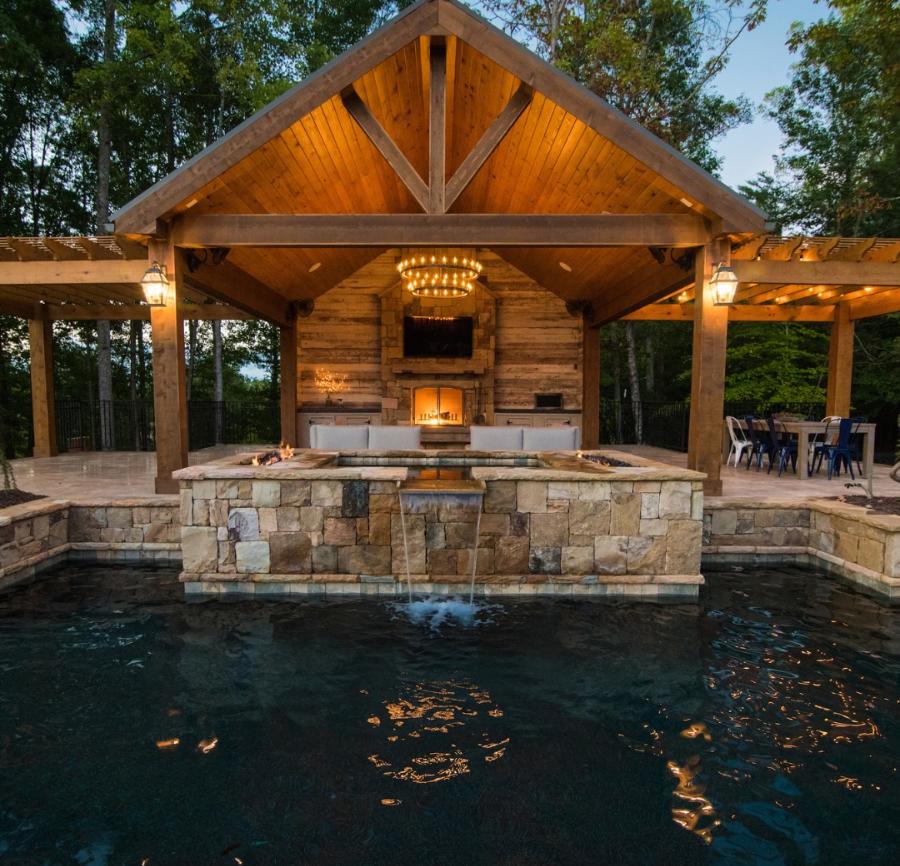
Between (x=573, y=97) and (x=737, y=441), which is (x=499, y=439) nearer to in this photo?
(x=573, y=97)

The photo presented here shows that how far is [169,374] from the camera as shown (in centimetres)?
579

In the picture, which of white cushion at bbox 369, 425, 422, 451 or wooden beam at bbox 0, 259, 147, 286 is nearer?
wooden beam at bbox 0, 259, 147, 286

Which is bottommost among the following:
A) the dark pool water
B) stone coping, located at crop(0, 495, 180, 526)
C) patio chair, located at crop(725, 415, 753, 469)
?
the dark pool water

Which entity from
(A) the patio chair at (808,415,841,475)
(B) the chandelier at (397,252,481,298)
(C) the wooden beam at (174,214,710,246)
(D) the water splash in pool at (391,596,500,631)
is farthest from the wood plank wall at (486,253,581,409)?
(D) the water splash in pool at (391,596,500,631)

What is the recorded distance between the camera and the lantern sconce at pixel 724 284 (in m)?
5.41

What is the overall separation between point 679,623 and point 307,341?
358 inches

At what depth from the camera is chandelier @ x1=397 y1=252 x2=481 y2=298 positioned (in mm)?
7379

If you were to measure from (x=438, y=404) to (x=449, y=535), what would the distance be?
23.1 ft

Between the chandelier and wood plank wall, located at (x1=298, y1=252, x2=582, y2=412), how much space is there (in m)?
3.45

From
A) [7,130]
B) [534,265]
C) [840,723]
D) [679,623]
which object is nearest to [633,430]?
[534,265]

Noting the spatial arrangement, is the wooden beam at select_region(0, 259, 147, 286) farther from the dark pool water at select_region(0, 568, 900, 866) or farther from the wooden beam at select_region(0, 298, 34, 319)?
the dark pool water at select_region(0, 568, 900, 866)

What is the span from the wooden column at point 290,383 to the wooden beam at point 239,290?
37cm

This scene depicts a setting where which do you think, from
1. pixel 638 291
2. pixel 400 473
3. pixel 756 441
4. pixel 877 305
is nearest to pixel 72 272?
pixel 400 473

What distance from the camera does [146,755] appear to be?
249cm
